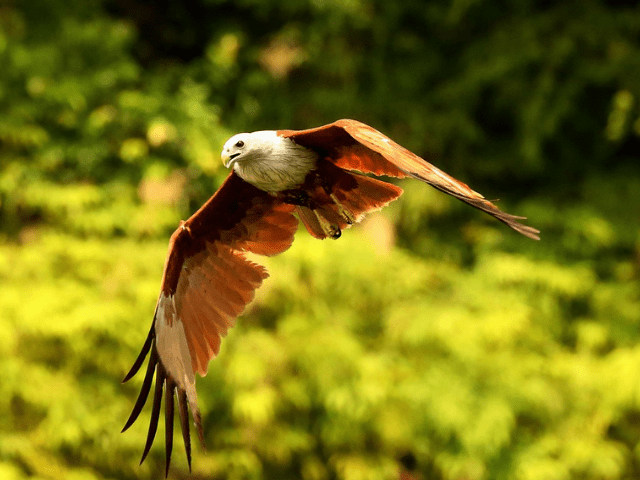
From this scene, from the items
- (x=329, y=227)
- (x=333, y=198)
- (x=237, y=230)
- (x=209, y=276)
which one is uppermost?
(x=333, y=198)

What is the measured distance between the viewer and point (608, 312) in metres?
5.64

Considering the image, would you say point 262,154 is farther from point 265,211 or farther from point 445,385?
point 445,385

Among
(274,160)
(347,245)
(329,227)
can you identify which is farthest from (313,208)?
(347,245)

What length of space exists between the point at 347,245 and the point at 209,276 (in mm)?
2777

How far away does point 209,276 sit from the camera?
8.87ft

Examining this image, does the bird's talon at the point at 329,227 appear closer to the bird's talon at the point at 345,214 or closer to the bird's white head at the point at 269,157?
the bird's talon at the point at 345,214

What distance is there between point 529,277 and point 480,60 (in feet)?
5.61

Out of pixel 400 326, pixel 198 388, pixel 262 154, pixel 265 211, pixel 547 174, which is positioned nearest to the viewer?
pixel 262 154

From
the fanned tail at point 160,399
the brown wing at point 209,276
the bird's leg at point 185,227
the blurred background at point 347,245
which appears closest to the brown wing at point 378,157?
the brown wing at point 209,276

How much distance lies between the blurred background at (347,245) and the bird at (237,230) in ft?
6.27

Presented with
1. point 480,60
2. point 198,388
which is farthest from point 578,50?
point 198,388

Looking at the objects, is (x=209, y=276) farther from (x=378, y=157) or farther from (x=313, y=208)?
(x=378, y=157)

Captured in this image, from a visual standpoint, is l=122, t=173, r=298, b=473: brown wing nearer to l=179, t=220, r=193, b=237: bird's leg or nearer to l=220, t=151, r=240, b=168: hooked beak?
l=179, t=220, r=193, b=237: bird's leg

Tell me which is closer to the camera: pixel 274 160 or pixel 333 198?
pixel 274 160
